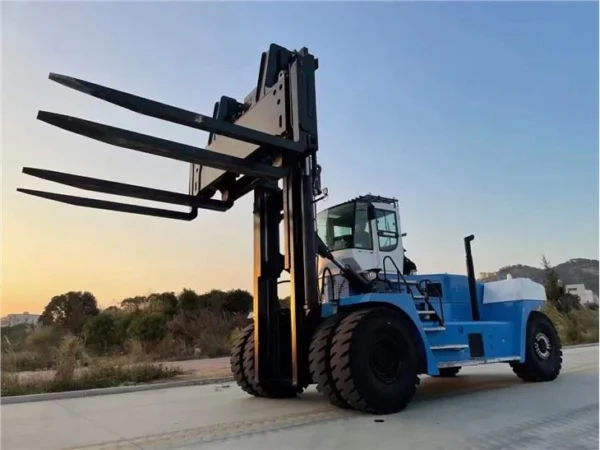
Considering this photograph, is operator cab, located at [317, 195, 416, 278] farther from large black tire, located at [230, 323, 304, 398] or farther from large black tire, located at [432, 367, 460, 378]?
large black tire, located at [432, 367, 460, 378]

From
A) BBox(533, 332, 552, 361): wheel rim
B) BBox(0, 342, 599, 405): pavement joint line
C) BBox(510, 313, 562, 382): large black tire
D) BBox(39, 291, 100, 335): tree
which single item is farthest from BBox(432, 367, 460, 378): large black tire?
BBox(39, 291, 100, 335): tree

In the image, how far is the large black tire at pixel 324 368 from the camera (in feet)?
17.3

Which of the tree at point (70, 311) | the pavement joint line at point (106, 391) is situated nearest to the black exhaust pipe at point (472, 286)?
the pavement joint line at point (106, 391)

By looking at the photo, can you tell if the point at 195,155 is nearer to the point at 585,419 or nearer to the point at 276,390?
the point at 276,390

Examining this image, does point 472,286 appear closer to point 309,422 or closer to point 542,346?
point 542,346

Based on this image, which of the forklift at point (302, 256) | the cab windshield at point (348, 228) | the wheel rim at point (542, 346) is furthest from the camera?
the wheel rim at point (542, 346)

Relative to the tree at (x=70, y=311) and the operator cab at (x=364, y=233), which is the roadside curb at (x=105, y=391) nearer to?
the operator cab at (x=364, y=233)

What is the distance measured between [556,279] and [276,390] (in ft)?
93.1

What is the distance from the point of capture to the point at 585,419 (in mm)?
5012

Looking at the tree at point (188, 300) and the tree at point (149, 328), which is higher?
the tree at point (188, 300)

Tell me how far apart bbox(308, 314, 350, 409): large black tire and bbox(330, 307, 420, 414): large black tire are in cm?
7

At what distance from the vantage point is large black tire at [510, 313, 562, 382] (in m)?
8.09

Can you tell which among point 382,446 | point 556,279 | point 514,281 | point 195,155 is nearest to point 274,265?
point 195,155

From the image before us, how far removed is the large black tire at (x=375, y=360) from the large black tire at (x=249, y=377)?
4.86ft
